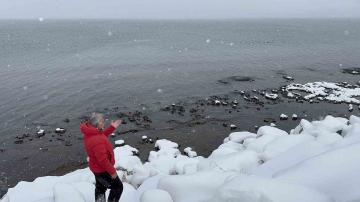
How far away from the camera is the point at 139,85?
44000mm

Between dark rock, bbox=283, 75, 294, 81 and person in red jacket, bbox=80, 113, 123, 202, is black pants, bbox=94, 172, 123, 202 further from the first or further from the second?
dark rock, bbox=283, 75, 294, 81

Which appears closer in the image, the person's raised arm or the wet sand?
the person's raised arm

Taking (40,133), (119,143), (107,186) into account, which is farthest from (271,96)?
(107,186)

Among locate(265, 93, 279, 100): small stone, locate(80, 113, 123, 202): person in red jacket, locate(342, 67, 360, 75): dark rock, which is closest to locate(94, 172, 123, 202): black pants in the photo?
locate(80, 113, 123, 202): person in red jacket

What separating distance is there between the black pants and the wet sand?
13586 millimetres

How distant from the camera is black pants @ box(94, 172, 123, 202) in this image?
29.8 feet

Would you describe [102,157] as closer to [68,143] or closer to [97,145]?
[97,145]

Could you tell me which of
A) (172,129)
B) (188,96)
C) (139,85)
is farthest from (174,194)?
(139,85)

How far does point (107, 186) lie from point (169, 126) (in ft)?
65.9

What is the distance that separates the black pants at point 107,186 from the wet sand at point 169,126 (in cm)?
1359

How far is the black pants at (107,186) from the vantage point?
9.10 meters

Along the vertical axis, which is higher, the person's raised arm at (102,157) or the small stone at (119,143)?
the person's raised arm at (102,157)

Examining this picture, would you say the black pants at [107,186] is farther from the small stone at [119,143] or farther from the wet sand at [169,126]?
the small stone at [119,143]

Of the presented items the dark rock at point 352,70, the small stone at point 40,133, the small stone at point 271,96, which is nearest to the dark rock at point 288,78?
the small stone at point 271,96
